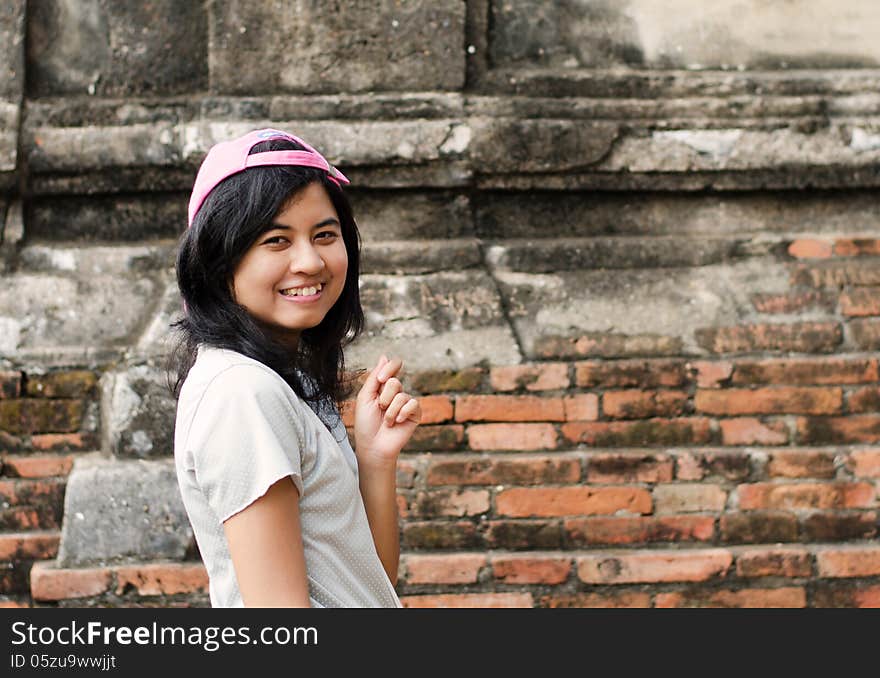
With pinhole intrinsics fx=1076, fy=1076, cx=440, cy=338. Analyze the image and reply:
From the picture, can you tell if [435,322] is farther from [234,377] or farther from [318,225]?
[234,377]

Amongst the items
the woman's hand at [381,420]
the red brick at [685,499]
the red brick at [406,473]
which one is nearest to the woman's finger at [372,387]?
the woman's hand at [381,420]

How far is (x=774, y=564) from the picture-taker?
2.95 metres

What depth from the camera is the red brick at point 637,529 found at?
9.72 feet

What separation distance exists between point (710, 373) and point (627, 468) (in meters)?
0.37

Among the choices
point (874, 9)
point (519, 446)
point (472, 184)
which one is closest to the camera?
point (519, 446)

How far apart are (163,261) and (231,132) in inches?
17.4

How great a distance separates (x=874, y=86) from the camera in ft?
10.9

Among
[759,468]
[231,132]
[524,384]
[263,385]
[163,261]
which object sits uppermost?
[231,132]

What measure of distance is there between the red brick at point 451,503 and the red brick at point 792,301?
995 millimetres

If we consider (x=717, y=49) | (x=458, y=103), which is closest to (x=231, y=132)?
(x=458, y=103)

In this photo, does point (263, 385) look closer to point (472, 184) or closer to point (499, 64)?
point (472, 184)

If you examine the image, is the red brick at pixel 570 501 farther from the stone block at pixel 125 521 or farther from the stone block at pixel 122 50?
the stone block at pixel 122 50

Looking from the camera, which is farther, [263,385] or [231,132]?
[231,132]

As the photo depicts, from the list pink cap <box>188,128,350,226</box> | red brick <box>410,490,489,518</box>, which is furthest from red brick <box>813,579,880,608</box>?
pink cap <box>188,128,350,226</box>
